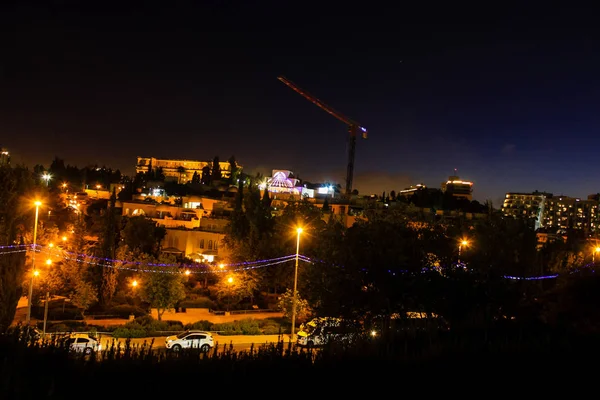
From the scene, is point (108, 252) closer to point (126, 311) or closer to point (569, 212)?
point (126, 311)

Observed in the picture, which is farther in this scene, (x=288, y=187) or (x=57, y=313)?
(x=288, y=187)

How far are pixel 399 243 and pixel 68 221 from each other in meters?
→ 38.4

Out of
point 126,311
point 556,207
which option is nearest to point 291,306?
point 126,311

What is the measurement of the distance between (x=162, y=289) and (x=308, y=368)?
23.2 meters

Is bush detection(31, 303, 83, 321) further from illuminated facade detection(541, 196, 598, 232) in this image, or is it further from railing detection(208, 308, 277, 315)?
illuminated facade detection(541, 196, 598, 232)

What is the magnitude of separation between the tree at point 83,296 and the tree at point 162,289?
270cm

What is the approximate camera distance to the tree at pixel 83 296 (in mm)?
26203

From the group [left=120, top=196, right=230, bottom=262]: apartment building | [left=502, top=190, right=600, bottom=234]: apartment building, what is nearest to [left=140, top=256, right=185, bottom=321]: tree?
[left=120, top=196, right=230, bottom=262]: apartment building

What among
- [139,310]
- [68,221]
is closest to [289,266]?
[139,310]

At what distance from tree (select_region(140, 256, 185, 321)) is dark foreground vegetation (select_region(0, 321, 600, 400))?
22064mm

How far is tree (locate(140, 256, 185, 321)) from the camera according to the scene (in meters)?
27.4

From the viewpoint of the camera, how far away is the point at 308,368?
577 cm

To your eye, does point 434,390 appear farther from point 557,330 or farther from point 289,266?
point 289,266

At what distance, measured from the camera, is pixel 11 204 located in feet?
77.1
